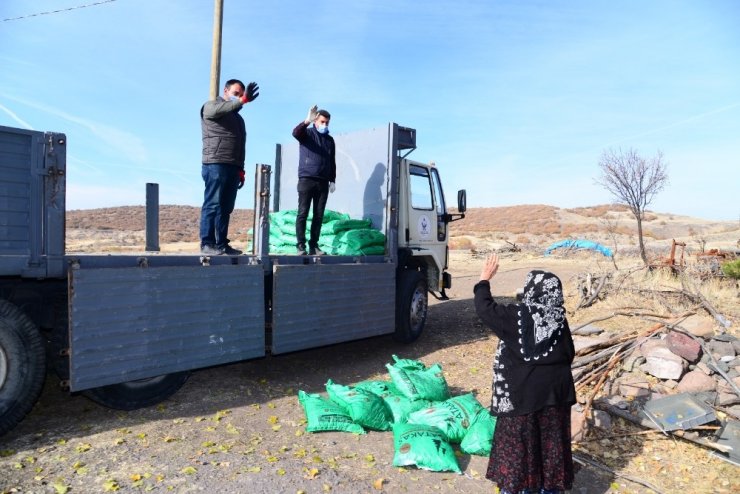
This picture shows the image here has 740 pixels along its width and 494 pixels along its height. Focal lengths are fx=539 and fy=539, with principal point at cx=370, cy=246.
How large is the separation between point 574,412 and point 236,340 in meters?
3.32

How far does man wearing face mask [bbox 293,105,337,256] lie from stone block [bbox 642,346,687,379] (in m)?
4.03

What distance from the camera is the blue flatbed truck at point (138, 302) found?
400 centimetres

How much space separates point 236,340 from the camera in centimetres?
527

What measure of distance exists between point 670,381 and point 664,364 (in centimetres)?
19

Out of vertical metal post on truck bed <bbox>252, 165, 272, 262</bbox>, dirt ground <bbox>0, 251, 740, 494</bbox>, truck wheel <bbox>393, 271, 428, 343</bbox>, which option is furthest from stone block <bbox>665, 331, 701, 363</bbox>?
vertical metal post on truck bed <bbox>252, 165, 272, 262</bbox>

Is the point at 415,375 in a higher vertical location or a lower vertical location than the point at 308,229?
lower

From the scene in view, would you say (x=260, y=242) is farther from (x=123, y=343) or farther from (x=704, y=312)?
(x=704, y=312)

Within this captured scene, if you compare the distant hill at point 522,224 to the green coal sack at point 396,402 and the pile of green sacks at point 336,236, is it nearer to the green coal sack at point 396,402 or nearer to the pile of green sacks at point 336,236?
the pile of green sacks at point 336,236

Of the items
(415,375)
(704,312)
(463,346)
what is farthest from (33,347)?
(704,312)

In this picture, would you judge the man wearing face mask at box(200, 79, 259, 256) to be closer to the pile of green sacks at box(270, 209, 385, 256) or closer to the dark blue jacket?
the dark blue jacket

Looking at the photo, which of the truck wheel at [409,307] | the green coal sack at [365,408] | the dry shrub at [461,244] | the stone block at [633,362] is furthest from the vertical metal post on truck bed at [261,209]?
the dry shrub at [461,244]

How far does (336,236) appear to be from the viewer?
23.7ft

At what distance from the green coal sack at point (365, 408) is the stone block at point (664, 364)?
10.5ft

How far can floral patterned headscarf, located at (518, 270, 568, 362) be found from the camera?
3.21m
